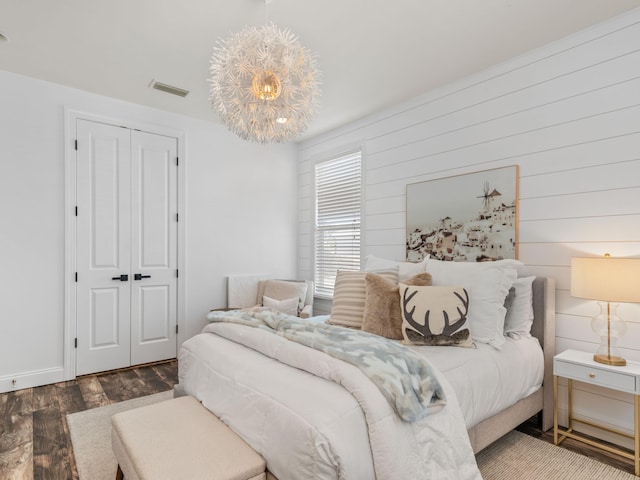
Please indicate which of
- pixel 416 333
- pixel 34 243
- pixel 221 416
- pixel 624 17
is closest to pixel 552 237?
pixel 416 333

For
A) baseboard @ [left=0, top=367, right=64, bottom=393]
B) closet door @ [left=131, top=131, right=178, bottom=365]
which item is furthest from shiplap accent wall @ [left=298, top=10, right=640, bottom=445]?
baseboard @ [left=0, top=367, right=64, bottom=393]

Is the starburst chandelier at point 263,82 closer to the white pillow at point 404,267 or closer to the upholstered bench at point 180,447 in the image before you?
the white pillow at point 404,267

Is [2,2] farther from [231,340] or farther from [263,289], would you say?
[263,289]

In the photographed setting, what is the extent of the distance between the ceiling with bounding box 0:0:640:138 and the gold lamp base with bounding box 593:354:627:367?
2.16m

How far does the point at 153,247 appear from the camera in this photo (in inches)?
152

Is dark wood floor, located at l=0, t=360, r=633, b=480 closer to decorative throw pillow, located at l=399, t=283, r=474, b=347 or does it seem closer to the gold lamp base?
the gold lamp base

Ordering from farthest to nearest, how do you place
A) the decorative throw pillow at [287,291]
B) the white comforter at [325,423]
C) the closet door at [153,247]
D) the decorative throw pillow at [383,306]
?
the decorative throw pillow at [287,291] < the closet door at [153,247] < the decorative throw pillow at [383,306] < the white comforter at [325,423]

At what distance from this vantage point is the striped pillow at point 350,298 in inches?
106

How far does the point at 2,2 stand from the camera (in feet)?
7.30

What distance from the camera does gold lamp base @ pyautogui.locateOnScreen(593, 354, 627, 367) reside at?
2.12 meters

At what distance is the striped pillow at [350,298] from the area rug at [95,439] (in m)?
1.62

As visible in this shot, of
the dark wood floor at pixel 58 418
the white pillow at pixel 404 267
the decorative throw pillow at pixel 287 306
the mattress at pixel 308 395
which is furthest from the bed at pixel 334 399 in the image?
the decorative throw pillow at pixel 287 306

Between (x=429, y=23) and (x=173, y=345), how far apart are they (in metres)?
3.88

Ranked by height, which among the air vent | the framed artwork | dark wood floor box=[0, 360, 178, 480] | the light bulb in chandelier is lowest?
dark wood floor box=[0, 360, 178, 480]
